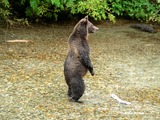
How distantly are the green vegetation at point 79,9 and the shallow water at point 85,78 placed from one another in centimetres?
45

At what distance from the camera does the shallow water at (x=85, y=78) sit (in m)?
5.88

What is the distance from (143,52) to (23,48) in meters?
2.74

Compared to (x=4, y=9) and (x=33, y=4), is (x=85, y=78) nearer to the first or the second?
(x=33, y=4)

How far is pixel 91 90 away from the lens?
22.3ft

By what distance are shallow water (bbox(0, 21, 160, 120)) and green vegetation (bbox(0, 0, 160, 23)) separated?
45cm

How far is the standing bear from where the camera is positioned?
19.8 feet

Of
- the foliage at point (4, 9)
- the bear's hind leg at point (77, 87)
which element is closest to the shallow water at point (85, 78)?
the bear's hind leg at point (77, 87)

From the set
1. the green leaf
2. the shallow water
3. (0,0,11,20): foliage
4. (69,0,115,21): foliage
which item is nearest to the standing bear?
the shallow water

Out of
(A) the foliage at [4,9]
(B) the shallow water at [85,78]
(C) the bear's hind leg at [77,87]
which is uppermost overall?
(A) the foliage at [4,9]

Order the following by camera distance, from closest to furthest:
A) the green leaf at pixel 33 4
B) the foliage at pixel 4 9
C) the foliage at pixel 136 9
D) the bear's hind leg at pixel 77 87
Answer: the bear's hind leg at pixel 77 87 < the foliage at pixel 4 9 < the green leaf at pixel 33 4 < the foliage at pixel 136 9

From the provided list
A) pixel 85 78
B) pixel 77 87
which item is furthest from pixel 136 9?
pixel 77 87

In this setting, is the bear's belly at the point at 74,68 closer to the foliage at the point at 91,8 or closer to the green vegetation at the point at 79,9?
the green vegetation at the point at 79,9

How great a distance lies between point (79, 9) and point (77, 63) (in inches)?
203

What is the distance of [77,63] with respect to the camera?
20.0ft
